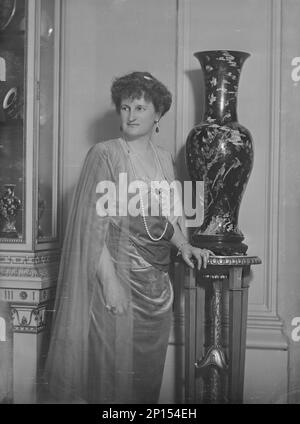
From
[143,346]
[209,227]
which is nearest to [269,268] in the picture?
[209,227]

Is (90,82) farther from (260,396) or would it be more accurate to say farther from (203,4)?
(260,396)

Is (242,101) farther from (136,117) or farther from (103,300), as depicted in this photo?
(103,300)

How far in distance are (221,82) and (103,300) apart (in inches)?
26.6

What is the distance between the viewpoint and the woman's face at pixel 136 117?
1822mm

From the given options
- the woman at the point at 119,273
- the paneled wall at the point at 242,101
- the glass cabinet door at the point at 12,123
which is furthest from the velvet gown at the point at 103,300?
the glass cabinet door at the point at 12,123

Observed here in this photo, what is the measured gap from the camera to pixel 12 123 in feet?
6.52

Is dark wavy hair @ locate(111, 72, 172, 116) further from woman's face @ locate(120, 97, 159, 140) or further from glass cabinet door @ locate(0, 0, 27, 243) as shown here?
glass cabinet door @ locate(0, 0, 27, 243)

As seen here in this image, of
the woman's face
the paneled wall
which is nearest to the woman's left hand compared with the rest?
the paneled wall

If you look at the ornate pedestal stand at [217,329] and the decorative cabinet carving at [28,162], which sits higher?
the decorative cabinet carving at [28,162]

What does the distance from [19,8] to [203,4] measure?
0.55 m

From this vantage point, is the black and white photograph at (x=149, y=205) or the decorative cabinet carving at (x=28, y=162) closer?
the black and white photograph at (x=149, y=205)

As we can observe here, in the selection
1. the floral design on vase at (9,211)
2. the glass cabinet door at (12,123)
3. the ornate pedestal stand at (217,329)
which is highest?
the glass cabinet door at (12,123)

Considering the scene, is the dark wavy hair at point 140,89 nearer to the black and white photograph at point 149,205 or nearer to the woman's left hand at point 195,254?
the black and white photograph at point 149,205

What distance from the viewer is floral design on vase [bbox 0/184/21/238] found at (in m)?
1.98
